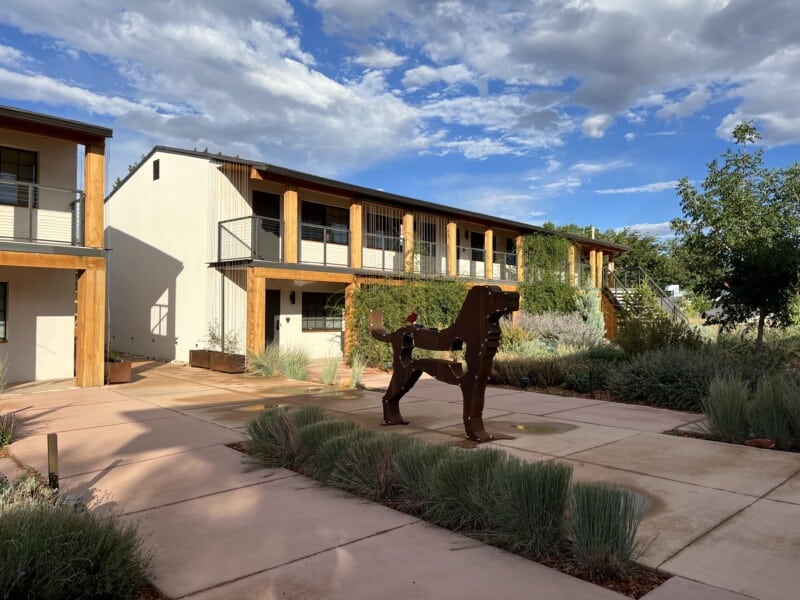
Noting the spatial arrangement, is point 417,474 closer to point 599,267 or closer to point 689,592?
point 689,592

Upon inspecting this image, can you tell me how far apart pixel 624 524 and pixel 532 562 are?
0.63 meters

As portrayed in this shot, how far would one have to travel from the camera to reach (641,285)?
87.9 feet

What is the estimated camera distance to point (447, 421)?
855 cm

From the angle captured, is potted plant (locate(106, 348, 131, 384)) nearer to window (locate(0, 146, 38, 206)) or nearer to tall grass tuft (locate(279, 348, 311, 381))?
tall grass tuft (locate(279, 348, 311, 381))

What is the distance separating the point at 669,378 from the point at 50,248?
12300mm

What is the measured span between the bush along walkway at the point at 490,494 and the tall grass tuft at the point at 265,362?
28.2 feet

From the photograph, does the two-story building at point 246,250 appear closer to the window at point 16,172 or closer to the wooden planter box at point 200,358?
the wooden planter box at point 200,358

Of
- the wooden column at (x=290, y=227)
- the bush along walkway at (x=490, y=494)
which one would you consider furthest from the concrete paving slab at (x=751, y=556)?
the wooden column at (x=290, y=227)

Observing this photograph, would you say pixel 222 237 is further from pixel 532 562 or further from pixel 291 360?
pixel 532 562

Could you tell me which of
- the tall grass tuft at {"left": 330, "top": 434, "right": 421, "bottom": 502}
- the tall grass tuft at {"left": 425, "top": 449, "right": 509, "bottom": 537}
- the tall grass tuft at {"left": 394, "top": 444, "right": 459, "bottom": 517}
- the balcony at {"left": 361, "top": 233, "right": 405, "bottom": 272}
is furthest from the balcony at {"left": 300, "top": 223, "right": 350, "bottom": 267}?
the tall grass tuft at {"left": 425, "top": 449, "right": 509, "bottom": 537}

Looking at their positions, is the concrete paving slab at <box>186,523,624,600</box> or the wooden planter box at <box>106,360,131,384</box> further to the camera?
the wooden planter box at <box>106,360,131,384</box>

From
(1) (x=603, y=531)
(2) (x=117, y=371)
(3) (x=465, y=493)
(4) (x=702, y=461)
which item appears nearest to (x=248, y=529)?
(3) (x=465, y=493)

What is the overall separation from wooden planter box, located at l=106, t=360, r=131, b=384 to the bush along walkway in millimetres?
8298

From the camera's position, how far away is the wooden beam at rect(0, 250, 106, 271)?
11441 mm
